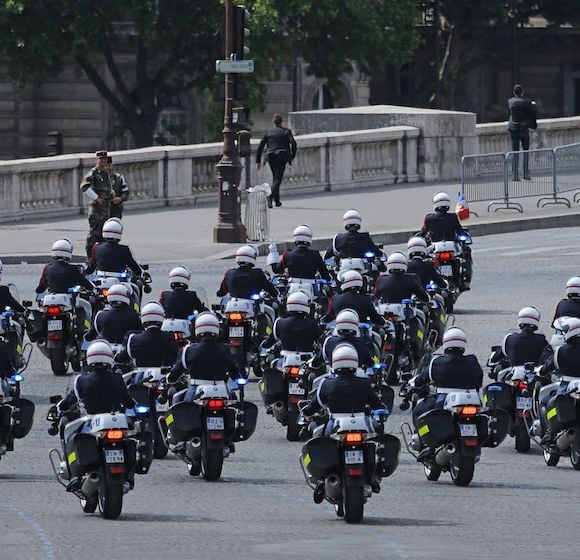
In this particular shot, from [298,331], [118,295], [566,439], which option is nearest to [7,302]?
[118,295]

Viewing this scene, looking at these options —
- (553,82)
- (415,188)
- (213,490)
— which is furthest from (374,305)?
(553,82)

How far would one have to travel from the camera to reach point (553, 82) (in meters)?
76.8

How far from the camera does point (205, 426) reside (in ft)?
56.9

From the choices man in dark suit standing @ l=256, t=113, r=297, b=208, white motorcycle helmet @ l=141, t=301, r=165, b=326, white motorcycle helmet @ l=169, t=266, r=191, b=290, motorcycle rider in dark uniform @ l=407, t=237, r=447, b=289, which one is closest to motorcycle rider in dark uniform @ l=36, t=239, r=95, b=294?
white motorcycle helmet @ l=169, t=266, r=191, b=290

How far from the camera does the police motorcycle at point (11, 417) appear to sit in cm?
1748

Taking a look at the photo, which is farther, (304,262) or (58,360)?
(304,262)

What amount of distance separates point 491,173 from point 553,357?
2249 centimetres

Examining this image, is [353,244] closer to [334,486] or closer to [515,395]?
[515,395]

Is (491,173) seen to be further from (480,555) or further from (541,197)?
(480,555)

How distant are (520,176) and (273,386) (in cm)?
2231

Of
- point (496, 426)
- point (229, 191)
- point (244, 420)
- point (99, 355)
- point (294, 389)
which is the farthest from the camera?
point (229, 191)

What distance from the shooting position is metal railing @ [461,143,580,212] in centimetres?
4072

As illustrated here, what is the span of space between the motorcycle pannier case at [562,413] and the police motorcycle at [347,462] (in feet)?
8.97

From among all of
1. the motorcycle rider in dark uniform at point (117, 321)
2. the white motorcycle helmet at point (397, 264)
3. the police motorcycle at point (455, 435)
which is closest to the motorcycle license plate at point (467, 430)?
the police motorcycle at point (455, 435)
